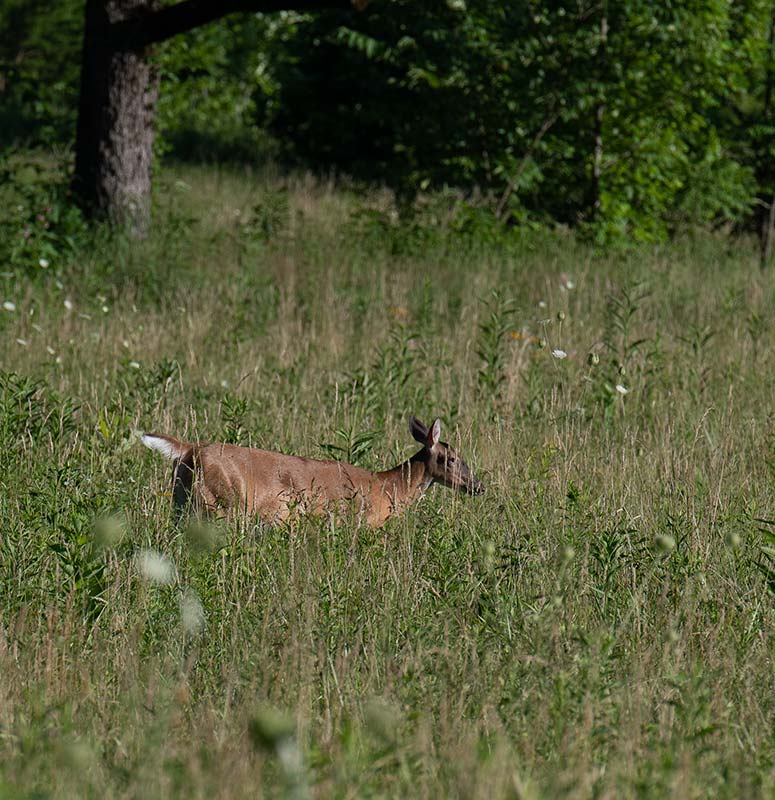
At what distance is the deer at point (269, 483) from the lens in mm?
5195

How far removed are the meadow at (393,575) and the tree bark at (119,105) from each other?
2.32m

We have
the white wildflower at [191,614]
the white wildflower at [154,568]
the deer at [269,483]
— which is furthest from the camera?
the deer at [269,483]

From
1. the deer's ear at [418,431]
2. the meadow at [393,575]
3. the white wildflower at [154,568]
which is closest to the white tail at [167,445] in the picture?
the meadow at [393,575]

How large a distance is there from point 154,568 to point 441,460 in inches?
79.9

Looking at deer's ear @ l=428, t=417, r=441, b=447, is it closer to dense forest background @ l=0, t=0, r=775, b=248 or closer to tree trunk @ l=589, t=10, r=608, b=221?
dense forest background @ l=0, t=0, r=775, b=248

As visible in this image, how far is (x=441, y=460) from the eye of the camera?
5.88 meters

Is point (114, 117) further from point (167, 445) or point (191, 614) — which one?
point (191, 614)

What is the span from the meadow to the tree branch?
284cm

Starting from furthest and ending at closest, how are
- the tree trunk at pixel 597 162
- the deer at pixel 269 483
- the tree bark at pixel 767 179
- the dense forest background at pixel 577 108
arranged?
1. the tree bark at pixel 767 179
2. the tree trunk at pixel 597 162
3. the dense forest background at pixel 577 108
4. the deer at pixel 269 483

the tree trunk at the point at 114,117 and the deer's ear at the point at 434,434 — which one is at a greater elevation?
the tree trunk at the point at 114,117

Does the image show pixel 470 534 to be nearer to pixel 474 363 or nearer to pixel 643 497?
pixel 643 497

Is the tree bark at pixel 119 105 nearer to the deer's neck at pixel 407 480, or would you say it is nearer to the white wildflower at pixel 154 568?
the deer's neck at pixel 407 480

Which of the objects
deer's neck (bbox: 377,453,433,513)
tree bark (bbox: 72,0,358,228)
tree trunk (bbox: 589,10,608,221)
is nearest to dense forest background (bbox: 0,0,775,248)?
tree trunk (bbox: 589,10,608,221)

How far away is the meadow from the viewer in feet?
9.85
